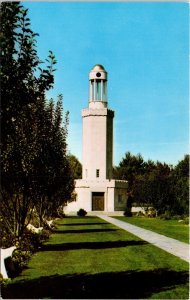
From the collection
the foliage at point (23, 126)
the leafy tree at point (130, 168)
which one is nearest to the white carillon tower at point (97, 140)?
the leafy tree at point (130, 168)

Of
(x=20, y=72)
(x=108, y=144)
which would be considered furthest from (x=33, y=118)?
(x=108, y=144)

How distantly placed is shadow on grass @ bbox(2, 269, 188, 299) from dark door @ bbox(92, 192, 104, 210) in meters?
51.9

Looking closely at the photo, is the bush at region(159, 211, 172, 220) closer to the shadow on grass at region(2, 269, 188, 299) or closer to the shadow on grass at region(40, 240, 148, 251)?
the shadow on grass at region(40, 240, 148, 251)

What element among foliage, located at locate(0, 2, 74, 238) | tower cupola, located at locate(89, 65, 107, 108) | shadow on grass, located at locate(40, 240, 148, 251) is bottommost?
shadow on grass, located at locate(40, 240, 148, 251)

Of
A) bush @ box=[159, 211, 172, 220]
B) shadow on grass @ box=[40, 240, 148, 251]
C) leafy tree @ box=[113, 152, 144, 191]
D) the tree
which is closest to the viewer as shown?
shadow on grass @ box=[40, 240, 148, 251]

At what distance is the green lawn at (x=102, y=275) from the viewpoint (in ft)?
35.9

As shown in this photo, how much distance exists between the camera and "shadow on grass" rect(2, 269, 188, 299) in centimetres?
1078

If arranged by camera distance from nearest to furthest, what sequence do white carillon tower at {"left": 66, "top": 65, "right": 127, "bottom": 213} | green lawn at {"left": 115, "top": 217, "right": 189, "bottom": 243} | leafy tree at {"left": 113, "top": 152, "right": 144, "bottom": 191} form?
1. green lawn at {"left": 115, "top": 217, "right": 189, "bottom": 243}
2. white carillon tower at {"left": 66, "top": 65, "right": 127, "bottom": 213}
3. leafy tree at {"left": 113, "top": 152, "right": 144, "bottom": 191}

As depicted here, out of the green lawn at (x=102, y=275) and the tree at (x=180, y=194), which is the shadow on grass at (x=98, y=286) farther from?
the tree at (x=180, y=194)

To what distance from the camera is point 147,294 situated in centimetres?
1083

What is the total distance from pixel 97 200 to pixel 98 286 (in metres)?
54.0

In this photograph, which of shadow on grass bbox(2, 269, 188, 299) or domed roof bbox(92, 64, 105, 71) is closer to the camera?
shadow on grass bbox(2, 269, 188, 299)

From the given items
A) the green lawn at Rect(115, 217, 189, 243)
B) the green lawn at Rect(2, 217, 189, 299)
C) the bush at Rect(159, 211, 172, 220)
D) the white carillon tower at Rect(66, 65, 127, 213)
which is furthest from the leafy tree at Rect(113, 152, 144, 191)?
the green lawn at Rect(2, 217, 189, 299)

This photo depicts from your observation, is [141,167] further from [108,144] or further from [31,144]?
[31,144]
